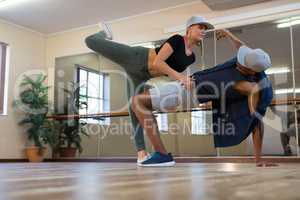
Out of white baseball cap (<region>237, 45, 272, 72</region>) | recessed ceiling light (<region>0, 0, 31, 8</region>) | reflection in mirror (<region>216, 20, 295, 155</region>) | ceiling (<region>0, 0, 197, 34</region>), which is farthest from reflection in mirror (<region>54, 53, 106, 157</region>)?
white baseball cap (<region>237, 45, 272, 72</region>)

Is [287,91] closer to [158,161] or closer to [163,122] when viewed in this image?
[163,122]

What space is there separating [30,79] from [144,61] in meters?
4.37

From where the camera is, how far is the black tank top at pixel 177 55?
2371 mm

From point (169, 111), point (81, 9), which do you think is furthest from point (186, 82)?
point (81, 9)

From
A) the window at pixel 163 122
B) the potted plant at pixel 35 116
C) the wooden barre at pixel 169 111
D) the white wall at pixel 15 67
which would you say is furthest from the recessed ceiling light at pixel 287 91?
the white wall at pixel 15 67

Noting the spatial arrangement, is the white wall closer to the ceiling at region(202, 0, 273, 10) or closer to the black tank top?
the ceiling at region(202, 0, 273, 10)

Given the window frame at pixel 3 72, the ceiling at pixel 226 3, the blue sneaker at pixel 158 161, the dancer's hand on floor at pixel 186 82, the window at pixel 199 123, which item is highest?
the ceiling at pixel 226 3

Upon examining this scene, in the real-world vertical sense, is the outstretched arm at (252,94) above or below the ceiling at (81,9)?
below

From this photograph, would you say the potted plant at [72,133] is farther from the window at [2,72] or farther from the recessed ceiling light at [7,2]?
the recessed ceiling light at [7,2]

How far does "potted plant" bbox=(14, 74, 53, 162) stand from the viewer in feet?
19.5

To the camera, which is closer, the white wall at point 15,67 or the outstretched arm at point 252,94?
the outstretched arm at point 252,94

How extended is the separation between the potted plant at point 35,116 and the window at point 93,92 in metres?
0.61

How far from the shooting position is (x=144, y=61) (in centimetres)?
238

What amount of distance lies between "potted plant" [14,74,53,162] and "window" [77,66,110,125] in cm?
61
